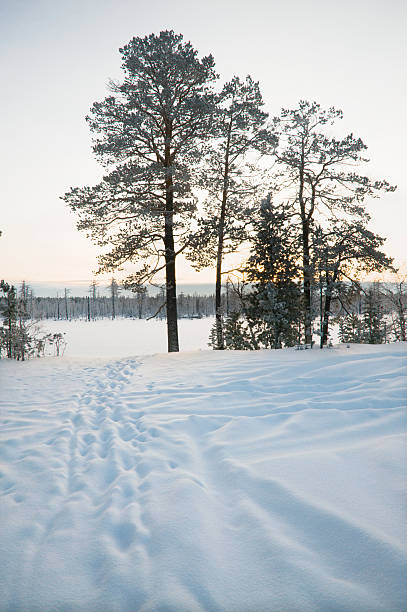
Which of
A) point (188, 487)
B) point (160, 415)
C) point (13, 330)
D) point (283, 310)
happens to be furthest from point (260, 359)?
point (13, 330)

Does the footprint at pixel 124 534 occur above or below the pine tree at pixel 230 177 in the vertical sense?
below

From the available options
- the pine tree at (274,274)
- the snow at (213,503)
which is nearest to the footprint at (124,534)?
the snow at (213,503)

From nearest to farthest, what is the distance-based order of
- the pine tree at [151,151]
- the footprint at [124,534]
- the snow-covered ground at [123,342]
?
1. the footprint at [124,534]
2. the pine tree at [151,151]
3. the snow-covered ground at [123,342]

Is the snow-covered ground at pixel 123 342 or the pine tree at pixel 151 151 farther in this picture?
the snow-covered ground at pixel 123 342

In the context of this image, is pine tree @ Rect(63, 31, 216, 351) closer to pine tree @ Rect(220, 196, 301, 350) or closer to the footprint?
pine tree @ Rect(220, 196, 301, 350)

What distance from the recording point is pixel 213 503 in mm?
2338

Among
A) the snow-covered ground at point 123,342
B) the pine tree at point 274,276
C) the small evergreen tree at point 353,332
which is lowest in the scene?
the snow-covered ground at point 123,342

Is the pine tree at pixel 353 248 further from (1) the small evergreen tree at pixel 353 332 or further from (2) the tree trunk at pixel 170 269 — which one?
(1) the small evergreen tree at pixel 353 332

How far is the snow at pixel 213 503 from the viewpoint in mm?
1601

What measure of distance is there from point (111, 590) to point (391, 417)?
11.1 feet

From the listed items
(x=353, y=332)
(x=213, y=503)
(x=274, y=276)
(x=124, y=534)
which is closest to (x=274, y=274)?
(x=274, y=276)

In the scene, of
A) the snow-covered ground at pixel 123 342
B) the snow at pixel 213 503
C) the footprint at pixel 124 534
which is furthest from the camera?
the snow-covered ground at pixel 123 342

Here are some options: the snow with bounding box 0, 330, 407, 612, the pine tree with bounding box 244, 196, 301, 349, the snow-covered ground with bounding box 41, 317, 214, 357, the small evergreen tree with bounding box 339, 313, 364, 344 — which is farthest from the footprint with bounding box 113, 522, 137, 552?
the small evergreen tree with bounding box 339, 313, 364, 344

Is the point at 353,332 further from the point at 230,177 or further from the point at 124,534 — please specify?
the point at 124,534
